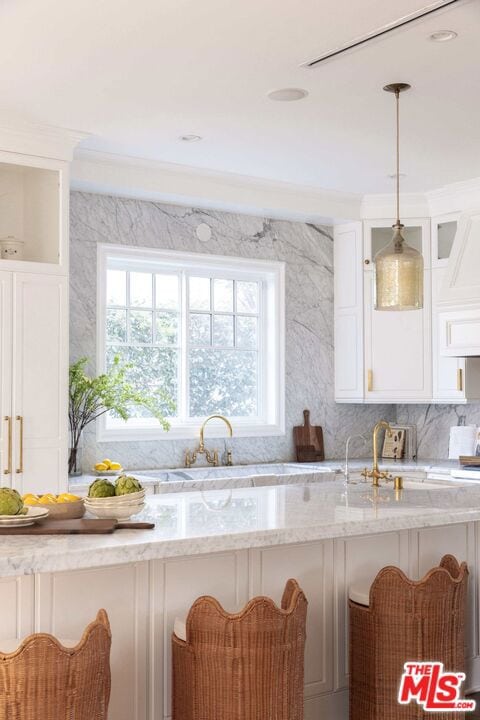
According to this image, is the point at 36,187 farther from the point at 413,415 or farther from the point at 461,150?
the point at 413,415

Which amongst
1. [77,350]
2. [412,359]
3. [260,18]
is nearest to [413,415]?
[412,359]

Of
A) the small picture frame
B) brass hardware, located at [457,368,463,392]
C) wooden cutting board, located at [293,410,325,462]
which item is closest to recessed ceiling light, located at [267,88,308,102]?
brass hardware, located at [457,368,463,392]

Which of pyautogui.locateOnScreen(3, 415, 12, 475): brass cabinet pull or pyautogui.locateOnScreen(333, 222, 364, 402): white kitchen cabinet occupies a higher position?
pyautogui.locateOnScreen(333, 222, 364, 402): white kitchen cabinet

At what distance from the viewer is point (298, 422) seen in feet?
20.6

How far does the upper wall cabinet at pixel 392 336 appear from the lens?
5.95m

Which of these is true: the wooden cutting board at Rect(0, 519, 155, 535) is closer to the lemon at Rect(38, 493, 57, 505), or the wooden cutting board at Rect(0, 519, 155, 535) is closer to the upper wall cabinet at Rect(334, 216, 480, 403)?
the lemon at Rect(38, 493, 57, 505)

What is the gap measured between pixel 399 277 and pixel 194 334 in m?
2.63

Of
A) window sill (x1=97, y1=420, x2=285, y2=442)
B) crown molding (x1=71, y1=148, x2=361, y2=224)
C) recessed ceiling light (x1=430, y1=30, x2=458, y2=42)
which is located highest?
recessed ceiling light (x1=430, y1=30, x2=458, y2=42)

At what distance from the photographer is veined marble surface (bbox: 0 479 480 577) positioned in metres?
2.40

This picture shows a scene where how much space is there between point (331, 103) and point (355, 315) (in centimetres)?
231

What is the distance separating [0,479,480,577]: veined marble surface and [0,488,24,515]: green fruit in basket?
0.41 feet

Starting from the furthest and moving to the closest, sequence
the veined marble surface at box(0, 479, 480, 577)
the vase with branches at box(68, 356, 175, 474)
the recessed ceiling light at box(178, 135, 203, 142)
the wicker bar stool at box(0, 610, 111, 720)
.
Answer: the vase with branches at box(68, 356, 175, 474) < the recessed ceiling light at box(178, 135, 203, 142) < the veined marble surface at box(0, 479, 480, 577) < the wicker bar stool at box(0, 610, 111, 720)

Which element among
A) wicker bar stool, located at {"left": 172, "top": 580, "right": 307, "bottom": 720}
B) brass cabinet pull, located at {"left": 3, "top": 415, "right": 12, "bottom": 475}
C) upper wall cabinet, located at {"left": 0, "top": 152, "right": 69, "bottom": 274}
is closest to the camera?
wicker bar stool, located at {"left": 172, "top": 580, "right": 307, "bottom": 720}

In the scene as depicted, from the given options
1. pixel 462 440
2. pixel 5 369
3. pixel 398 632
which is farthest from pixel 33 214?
pixel 462 440
